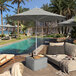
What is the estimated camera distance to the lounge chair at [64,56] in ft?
12.8

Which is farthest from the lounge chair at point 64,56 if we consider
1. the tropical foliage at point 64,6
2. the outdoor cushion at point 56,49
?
the tropical foliage at point 64,6

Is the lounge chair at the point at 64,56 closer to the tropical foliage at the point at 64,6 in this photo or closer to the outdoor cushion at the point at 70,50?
the outdoor cushion at the point at 70,50

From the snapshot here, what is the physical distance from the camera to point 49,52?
5738mm

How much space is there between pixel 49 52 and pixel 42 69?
5.65 ft

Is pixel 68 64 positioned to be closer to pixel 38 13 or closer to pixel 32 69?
pixel 32 69

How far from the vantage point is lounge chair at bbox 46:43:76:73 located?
12.8 ft

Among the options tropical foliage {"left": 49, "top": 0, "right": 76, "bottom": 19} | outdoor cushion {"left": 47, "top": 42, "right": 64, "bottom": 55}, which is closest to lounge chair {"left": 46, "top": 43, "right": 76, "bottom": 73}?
outdoor cushion {"left": 47, "top": 42, "right": 64, "bottom": 55}

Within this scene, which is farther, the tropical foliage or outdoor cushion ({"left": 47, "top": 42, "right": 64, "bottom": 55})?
the tropical foliage

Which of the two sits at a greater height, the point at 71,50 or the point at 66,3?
the point at 66,3

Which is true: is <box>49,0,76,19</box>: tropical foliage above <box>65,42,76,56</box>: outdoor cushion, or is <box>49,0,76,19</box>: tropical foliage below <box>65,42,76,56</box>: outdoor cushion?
above

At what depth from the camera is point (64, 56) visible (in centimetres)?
501

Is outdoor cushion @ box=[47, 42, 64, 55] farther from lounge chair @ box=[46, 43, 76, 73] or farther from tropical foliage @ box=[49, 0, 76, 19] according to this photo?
tropical foliage @ box=[49, 0, 76, 19]

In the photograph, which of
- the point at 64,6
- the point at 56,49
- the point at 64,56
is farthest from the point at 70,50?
the point at 64,6

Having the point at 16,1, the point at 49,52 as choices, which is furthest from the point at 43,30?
the point at 49,52
